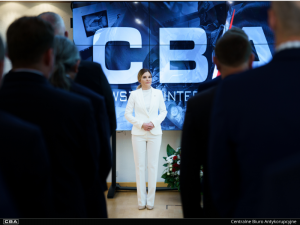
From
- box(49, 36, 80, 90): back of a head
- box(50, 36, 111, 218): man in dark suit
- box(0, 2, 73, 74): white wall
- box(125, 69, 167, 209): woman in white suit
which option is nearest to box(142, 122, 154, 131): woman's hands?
box(125, 69, 167, 209): woman in white suit

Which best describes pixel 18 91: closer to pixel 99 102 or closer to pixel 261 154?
pixel 99 102

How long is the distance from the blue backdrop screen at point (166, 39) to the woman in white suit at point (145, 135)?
500mm

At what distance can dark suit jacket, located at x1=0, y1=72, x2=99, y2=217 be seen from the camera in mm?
1099

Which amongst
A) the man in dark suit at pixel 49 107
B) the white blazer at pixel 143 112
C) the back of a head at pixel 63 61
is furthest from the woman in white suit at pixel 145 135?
the man in dark suit at pixel 49 107

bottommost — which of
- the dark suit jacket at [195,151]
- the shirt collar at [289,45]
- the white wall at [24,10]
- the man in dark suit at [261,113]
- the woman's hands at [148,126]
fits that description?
the woman's hands at [148,126]

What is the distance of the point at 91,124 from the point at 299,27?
0.84 meters

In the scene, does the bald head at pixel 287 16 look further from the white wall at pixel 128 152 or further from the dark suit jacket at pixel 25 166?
the white wall at pixel 128 152

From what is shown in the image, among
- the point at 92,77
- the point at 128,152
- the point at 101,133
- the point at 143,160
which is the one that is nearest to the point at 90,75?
the point at 92,77

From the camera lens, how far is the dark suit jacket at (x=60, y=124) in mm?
1099

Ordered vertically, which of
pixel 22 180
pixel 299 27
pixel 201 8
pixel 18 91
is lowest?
pixel 22 180

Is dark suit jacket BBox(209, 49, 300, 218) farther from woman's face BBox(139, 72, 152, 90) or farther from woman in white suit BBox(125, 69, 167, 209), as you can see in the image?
woman's face BBox(139, 72, 152, 90)

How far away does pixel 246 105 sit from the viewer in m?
0.89

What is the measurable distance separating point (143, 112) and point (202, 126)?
3105mm

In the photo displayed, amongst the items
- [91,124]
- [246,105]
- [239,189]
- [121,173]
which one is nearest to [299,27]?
[246,105]
